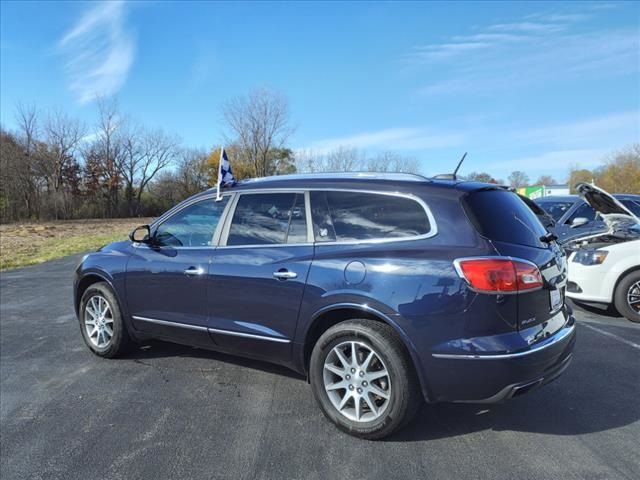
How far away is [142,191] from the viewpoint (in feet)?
218

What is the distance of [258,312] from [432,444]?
1.57m

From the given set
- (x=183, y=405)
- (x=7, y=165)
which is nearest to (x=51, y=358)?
(x=183, y=405)

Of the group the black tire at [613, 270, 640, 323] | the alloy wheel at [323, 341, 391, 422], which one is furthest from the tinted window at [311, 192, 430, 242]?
the black tire at [613, 270, 640, 323]

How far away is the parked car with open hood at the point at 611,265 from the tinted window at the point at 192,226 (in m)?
5.18

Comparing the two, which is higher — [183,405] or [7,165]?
[7,165]

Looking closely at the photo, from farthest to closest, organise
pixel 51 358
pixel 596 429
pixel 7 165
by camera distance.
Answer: pixel 7 165, pixel 51 358, pixel 596 429

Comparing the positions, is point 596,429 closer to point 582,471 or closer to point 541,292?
point 582,471

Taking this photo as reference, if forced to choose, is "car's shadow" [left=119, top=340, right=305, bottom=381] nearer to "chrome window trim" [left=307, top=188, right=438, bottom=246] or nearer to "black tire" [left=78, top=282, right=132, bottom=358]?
"black tire" [left=78, top=282, right=132, bottom=358]

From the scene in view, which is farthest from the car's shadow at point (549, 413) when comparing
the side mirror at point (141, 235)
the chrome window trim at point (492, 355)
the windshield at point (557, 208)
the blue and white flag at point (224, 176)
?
the windshield at point (557, 208)

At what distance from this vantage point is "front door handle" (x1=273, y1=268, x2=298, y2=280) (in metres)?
3.38

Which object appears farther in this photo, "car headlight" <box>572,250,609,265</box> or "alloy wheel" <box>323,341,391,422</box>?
"car headlight" <box>572,250,609,265</box>

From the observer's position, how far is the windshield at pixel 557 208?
33.0 feet

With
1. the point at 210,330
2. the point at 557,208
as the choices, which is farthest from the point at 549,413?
the point at 557,208

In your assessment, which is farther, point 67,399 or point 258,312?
point 67,399
